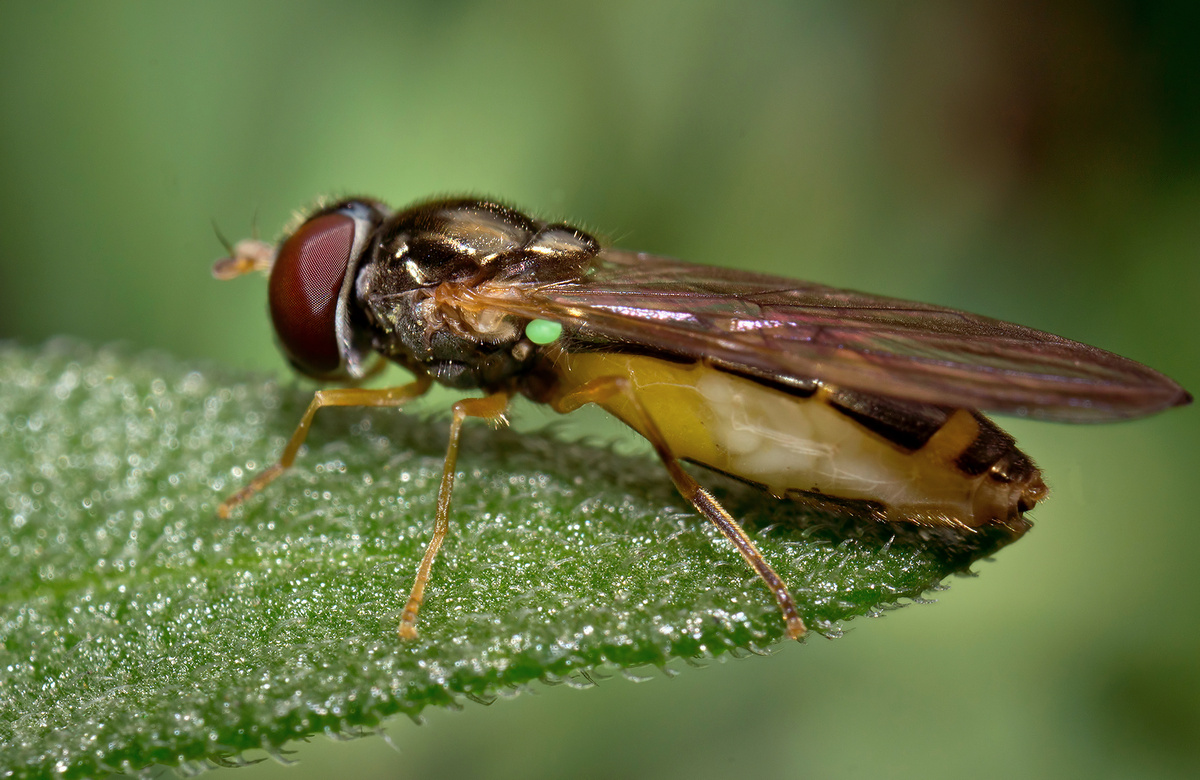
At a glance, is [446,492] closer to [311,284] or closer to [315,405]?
[315,405]

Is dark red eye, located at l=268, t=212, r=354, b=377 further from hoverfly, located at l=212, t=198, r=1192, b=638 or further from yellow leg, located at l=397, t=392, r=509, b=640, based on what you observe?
yellow leg, located at l=397, t=392, r=509, b=640

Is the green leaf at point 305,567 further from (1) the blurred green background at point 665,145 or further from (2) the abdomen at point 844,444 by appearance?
(1) the blurred green background at point 665,145

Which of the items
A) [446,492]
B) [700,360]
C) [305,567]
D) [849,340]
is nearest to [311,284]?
[446,492]

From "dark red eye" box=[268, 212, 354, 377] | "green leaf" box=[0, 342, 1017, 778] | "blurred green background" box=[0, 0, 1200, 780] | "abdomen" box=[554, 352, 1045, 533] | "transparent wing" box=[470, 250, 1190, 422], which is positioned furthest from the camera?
"blurred green background" box=[0, 0, 1200, 780]

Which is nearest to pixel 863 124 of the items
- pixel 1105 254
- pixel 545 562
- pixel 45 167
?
pixel 1105 254

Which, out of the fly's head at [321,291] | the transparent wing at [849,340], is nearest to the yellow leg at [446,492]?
the transparent wing at [849,340]

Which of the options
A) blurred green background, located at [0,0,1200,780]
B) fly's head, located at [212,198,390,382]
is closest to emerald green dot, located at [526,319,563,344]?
fly's head, located at [212,198,390,382]

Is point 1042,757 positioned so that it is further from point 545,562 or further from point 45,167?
point 45,167
